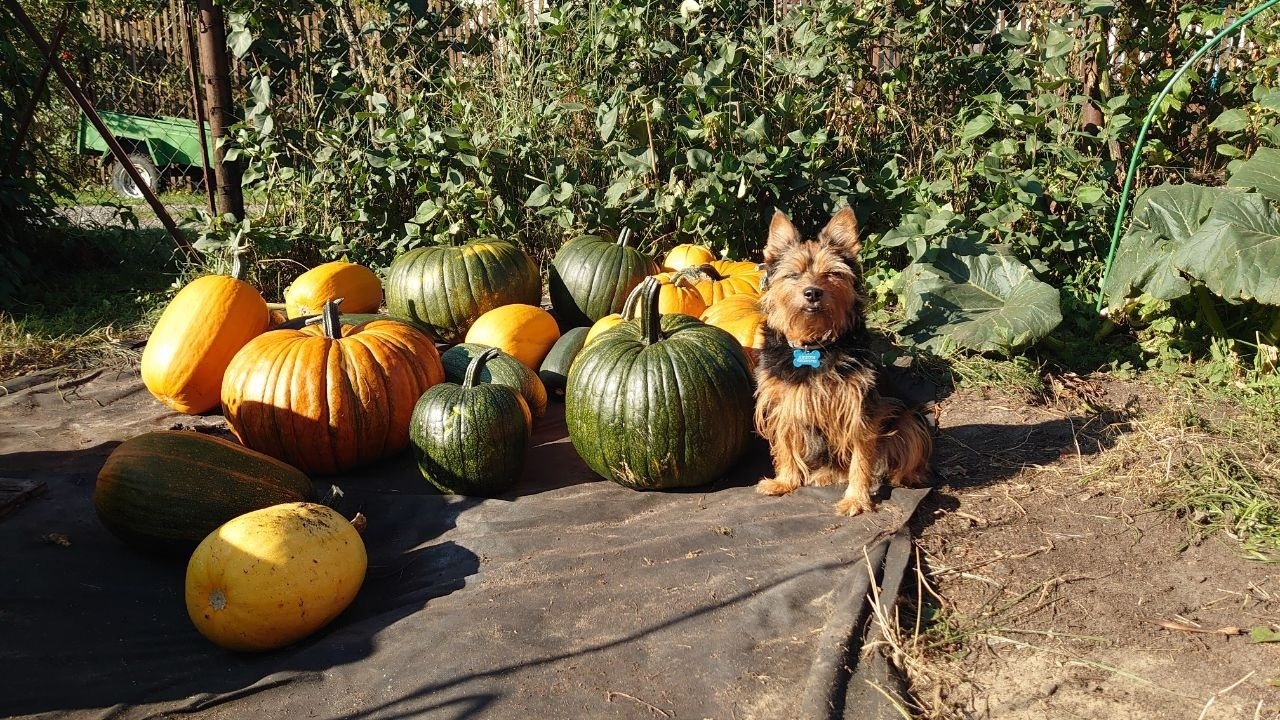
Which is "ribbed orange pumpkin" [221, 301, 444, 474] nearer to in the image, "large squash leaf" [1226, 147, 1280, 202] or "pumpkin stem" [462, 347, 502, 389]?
"pumpkin stem" [462, 347, 502, 389]

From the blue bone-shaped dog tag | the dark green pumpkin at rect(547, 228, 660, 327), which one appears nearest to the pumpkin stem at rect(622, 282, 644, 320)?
the dark green pumpkin at rect(547, 228, 660, 327)

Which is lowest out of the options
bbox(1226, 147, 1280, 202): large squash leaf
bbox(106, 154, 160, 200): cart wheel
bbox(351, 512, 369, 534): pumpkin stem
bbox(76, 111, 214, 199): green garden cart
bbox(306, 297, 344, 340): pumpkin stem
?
bbox(351, 512, 369, 534): pumpkin stem

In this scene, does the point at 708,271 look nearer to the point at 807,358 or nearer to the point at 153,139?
the point at 807,358

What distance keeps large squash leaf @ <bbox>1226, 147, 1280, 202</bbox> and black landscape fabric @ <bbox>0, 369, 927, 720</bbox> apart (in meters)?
2.89

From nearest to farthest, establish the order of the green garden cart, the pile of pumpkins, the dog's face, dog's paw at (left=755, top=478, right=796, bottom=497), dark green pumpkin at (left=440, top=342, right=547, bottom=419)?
the pile of pumpkins < the dog's face < dog's paw at (left=755, top=478, right=796, bottom=497) < dark green pumpkin at (left=440, top=342, right=547, bottom=419) < the green garden cart

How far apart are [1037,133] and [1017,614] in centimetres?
442

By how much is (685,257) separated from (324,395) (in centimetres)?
302

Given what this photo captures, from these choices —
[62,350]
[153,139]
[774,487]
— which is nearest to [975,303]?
[774,487]

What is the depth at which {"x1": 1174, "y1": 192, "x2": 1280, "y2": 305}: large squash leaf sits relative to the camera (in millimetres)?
4520

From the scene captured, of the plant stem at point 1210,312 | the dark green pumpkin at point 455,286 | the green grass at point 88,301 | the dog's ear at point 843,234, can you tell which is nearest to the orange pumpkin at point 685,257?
the dark green pumpkin at point 455,286

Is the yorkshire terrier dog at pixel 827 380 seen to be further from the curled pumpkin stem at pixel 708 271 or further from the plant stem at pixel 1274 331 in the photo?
the plant stem at pixel 1274 331

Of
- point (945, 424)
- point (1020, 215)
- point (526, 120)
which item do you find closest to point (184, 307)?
point (526, 120)

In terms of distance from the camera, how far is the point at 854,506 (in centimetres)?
400

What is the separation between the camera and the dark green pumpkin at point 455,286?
5.95 metres
